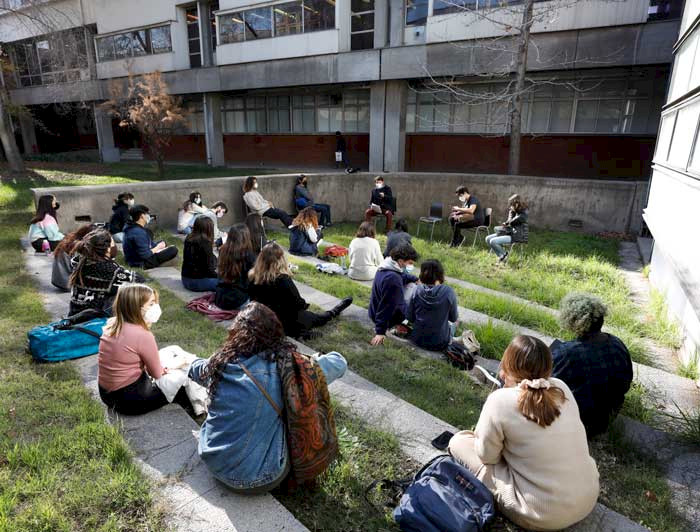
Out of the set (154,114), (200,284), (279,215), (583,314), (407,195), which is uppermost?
(154,114)

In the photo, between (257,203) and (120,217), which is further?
(257,203)

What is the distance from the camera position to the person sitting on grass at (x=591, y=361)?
10.6 ft

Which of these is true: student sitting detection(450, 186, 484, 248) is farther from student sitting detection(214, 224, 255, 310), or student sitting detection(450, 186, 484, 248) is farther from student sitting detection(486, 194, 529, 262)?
student sitting detection(214, 224, 255, 310)

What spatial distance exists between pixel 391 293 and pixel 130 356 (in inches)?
107

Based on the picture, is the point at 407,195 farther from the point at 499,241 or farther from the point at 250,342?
the point at 250,342

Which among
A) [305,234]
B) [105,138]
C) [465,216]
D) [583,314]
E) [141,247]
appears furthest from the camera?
[105,138]

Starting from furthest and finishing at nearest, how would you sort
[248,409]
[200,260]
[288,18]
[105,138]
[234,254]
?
[105,138] < [288,18] < [200,260] < [234,254] < [248,409]

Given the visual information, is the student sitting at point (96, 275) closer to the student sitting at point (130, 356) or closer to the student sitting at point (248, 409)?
the student sitting at point (130, 356)

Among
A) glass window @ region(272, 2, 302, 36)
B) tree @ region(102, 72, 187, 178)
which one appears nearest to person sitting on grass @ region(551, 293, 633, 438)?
tree @ region(102, 72, 187, 178)

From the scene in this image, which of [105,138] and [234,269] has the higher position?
[105,138]

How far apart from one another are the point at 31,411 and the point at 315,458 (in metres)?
2.33

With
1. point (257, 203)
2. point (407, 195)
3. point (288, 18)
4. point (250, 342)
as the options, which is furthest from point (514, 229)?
point (288, 18)

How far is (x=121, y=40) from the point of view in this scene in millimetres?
24719

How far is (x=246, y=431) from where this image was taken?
2.50 meters
